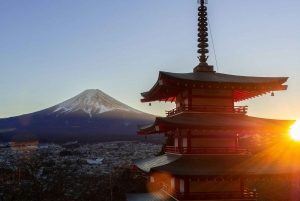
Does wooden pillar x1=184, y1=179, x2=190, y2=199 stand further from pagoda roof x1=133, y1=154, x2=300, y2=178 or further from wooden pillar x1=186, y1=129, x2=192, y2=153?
wooden pillar x1=186, y1=129, x2=192, y2=153

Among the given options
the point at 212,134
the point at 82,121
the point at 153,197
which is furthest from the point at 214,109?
the point at 82,121

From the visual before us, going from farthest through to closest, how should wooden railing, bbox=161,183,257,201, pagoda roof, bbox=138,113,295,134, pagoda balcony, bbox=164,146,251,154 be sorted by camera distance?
pagoda balcony, bbox=164,146,251,154 → wooden railing, bbox=161,183,257,201 → pagoda roof, bbox=138,113,295,134

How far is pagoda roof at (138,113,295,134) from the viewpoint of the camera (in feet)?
51.1

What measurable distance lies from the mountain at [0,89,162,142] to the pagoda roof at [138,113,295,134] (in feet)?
472

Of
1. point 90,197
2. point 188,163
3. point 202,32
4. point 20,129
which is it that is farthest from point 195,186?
point 20,129

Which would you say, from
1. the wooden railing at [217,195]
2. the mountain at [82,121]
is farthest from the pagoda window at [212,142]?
the mountain at [82,121]

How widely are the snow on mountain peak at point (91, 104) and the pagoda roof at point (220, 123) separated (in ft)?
500

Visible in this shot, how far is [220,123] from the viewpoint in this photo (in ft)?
52.7

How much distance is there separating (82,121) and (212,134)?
A: 15696cm

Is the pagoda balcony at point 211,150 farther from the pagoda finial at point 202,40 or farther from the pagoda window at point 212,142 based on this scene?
the pagoda finial at point 202,40

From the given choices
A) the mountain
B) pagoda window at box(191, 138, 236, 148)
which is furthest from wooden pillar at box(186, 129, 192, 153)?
the mountain

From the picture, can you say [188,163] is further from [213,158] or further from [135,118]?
[135,118]

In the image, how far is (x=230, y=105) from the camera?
17.7 meters

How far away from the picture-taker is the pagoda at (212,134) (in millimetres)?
15352
